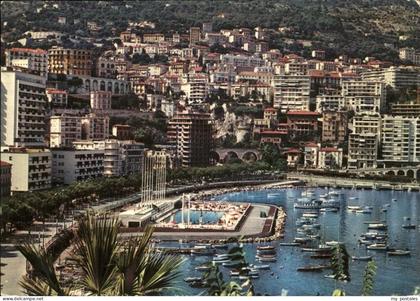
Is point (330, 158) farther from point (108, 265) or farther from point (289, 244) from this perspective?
point (108, 265)

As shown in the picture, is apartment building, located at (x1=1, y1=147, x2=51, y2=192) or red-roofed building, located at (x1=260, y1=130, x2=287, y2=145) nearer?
apartment building, located at (x1=1, y1=147, x2=51, y2=192)

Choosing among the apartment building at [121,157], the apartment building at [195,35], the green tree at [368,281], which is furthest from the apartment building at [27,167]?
Answer: the green tree at [368,281]

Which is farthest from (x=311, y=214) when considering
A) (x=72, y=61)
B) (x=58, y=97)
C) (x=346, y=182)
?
(x=72, y=61)

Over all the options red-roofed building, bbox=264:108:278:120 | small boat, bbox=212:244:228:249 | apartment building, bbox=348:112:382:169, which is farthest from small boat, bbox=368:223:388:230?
red-roofed building, bbox=264:108:278:120

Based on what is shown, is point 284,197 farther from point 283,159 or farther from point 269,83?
point 269,83

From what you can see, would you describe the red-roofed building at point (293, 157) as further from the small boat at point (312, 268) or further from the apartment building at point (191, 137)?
the small boat at point (312, 268)

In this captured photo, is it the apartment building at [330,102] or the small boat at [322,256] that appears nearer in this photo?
the small boat at [322,256]

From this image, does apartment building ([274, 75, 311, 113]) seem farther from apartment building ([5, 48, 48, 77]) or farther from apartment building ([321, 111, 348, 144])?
apartment building ([5, 48, 48, 77])

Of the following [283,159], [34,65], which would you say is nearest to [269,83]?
[283,159]
